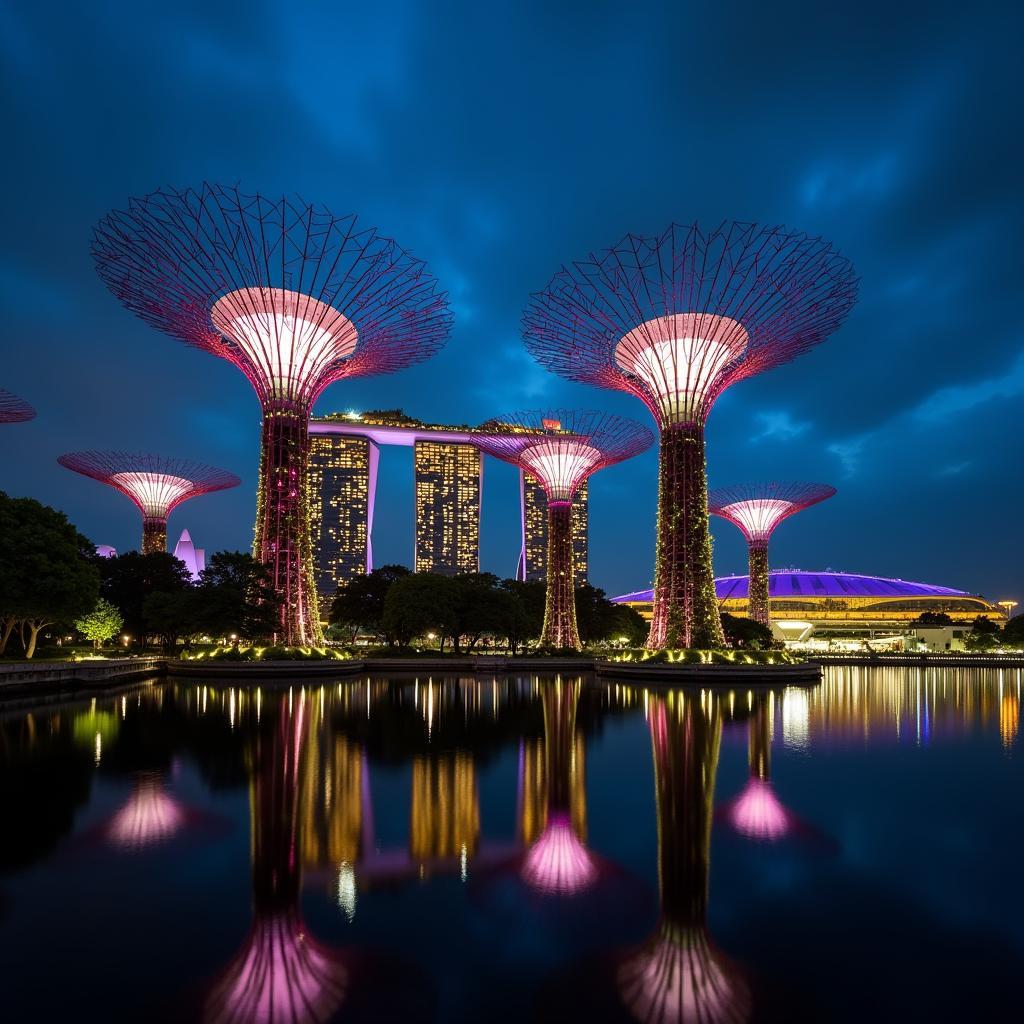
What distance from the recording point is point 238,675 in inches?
1526

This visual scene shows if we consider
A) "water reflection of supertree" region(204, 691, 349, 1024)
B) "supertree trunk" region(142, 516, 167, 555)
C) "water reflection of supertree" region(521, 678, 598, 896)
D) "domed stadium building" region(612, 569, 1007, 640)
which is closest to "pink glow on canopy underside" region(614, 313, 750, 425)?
"water reflection of supertree" region(521, 678, 598, 896)

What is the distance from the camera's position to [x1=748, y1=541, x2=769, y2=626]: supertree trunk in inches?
2869

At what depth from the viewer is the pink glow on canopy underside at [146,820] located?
945 centimetres

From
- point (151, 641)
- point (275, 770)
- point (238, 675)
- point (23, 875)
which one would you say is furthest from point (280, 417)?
point (151, 641)

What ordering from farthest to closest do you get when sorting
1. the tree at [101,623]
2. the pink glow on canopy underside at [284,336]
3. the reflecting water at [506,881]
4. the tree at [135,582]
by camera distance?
the tree at [135,582], the tree at [101,623], the pink glow on canopy underside at [284,336], the reflecting water at [506,881]

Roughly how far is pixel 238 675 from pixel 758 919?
118 ft

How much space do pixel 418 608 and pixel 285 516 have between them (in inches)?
561

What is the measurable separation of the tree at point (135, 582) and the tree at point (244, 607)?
16644 mm

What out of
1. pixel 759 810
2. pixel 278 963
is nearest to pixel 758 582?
pixel 759 810

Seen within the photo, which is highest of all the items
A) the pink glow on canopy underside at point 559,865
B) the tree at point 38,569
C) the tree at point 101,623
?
the tree at point 38,569

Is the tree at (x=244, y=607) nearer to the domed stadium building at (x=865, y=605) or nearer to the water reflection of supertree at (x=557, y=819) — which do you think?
the water reflection of supertree at (x=557, y=819)

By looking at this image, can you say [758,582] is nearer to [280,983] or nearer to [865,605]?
[865,605]

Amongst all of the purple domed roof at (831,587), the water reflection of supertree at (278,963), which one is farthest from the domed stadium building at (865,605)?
the water reflection of supertree at (278,963)

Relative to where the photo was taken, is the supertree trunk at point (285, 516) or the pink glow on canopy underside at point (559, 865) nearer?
the pink glow on canopy underside at point (559, 865)
